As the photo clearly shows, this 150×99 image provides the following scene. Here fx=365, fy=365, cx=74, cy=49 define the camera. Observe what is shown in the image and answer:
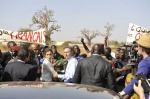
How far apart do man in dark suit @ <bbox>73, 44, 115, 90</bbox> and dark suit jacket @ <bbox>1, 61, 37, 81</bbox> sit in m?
0.90

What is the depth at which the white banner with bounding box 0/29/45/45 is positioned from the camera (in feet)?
45.0

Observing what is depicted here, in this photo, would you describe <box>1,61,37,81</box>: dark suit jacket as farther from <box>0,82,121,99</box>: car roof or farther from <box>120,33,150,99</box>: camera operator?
<box>0,82,121,99</box>: car roof

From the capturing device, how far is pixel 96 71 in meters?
5.76

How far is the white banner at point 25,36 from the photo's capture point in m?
13.7

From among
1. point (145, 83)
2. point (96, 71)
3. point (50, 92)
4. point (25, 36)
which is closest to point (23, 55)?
point (96, 71)

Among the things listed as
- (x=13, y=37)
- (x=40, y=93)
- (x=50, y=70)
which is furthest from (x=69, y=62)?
(x=13, y=37)

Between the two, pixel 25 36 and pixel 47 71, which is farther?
pixel 25 36

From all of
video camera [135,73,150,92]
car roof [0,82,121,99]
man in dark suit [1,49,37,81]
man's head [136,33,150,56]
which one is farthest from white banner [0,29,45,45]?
car roof [0,82,121,99]

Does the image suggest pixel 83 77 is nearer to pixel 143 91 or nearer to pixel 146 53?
pixel 146 53

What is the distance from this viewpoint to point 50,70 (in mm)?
6754

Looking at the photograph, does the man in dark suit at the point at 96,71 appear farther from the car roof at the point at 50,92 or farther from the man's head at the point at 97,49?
the car roof at the point at 50,92

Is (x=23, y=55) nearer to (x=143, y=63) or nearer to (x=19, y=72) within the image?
(x=19, y=72)

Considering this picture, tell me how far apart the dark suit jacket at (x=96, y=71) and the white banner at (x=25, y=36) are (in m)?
7.88

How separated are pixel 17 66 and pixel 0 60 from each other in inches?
104
